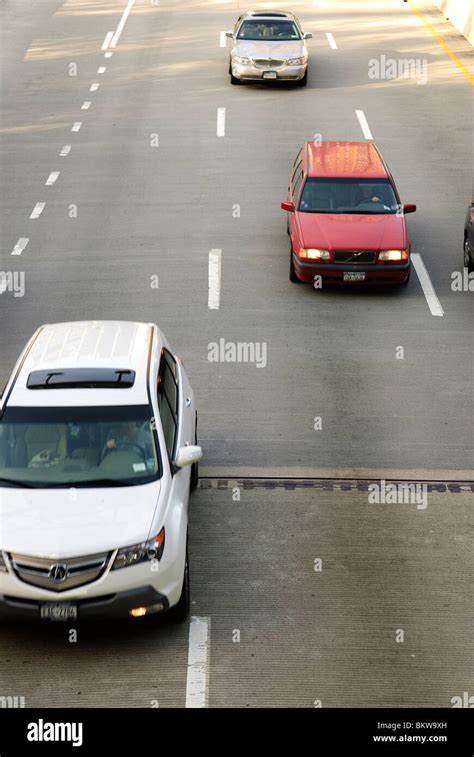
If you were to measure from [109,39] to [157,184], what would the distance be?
1626 centimetres

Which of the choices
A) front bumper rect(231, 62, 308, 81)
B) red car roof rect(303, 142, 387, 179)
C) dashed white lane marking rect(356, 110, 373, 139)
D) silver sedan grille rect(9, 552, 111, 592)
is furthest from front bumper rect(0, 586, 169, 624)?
front bumper rect(231, 62, 308, 81)

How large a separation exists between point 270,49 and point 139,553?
998 inches

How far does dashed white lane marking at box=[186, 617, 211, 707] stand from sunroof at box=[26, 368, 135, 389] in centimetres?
219

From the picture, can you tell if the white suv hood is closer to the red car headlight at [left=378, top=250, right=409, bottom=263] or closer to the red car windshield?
the red car headlight at [left=378, top=250, right=409, bottom=263]

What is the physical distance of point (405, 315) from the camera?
59.0 feet

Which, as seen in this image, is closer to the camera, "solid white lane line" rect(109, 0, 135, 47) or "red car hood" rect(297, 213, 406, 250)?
"red car hood" rect(297, 213, 406, 250)

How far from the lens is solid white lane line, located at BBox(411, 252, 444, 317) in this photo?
18.2 meters

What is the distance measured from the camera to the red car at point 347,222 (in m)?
18.4

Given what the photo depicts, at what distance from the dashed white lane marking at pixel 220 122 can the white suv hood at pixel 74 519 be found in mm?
19687

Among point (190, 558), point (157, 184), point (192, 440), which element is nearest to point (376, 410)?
point (192, 440)

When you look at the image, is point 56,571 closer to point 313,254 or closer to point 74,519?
point 74,519

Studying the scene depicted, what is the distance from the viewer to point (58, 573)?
362 inches

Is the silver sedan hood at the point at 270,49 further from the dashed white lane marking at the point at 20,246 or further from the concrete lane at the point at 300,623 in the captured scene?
the concrete lane at the point at 300,623
